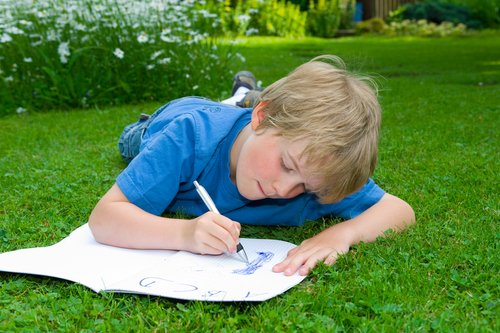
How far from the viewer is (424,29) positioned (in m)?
15.7

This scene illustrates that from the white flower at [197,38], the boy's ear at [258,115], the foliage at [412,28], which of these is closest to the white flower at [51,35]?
the white flower at [197,38]

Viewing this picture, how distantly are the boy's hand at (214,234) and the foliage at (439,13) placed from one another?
17.3 m

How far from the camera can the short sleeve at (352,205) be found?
2.17 meters

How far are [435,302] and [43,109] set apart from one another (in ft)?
17.1

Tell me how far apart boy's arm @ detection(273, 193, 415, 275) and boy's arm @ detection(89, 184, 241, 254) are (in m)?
0.24

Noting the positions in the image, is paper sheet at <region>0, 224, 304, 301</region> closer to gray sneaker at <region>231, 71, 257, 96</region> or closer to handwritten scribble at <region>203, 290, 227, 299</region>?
handwritten scribble at <region>203, 290, 227, 299</region>

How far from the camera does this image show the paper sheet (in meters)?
1.50

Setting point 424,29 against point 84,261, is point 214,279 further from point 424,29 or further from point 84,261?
point 424,29

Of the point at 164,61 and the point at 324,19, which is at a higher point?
the point at 164,61

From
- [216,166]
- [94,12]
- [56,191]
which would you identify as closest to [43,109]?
[94,12]

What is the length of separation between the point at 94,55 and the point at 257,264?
442cm

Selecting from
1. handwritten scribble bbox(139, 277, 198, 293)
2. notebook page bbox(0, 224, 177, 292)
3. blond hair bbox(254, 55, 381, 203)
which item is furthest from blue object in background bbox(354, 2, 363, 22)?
handwritten scribble bbox(139, 277, 198, 293)

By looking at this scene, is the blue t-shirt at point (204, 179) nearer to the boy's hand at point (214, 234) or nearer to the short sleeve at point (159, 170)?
the short sleeve at point (159, 170)

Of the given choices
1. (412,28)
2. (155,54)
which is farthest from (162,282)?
(412,28)
